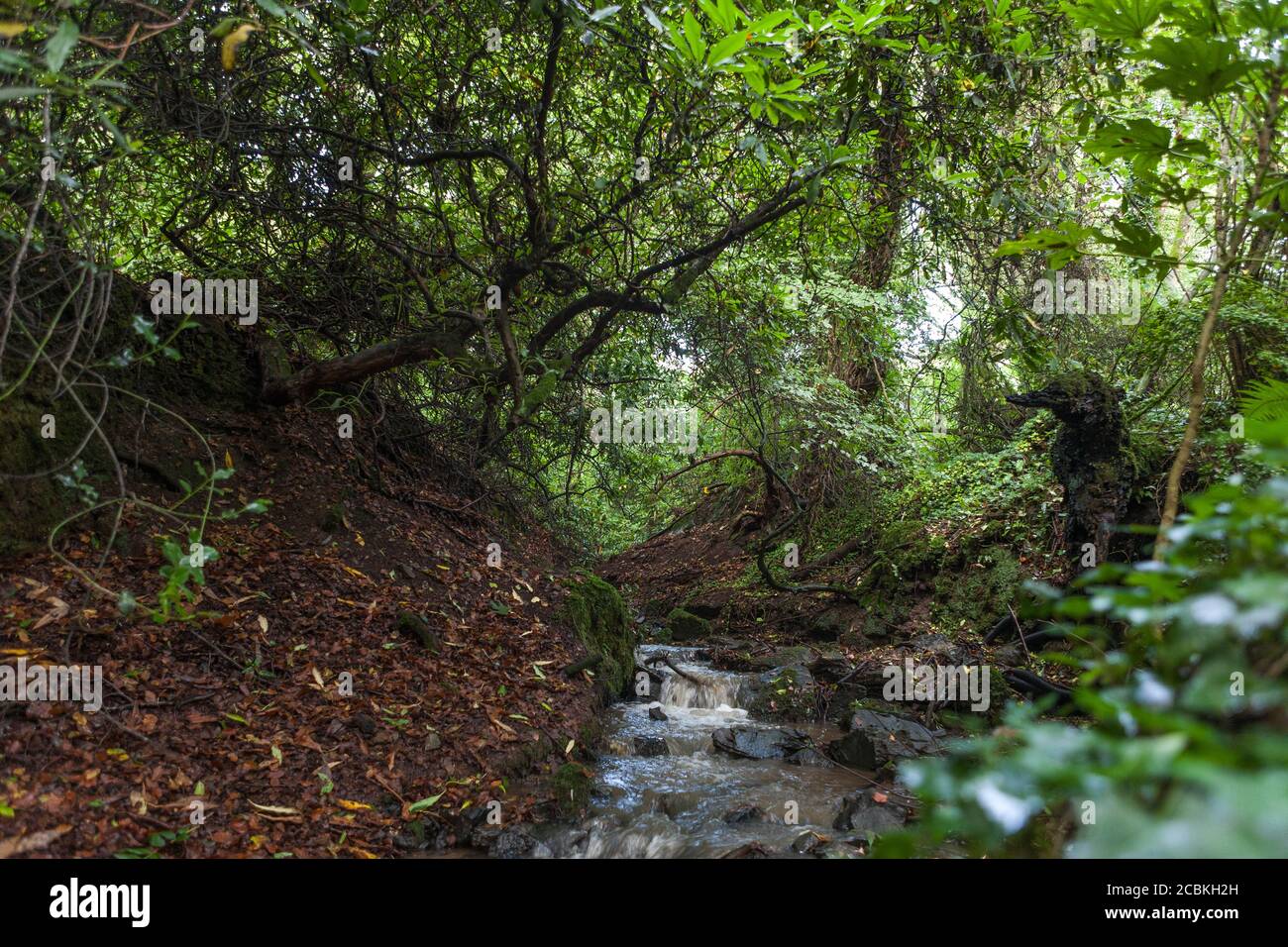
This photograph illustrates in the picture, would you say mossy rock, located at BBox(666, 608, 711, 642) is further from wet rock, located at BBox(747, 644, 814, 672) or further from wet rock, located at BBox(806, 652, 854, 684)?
wet rock, located at BBox(806, 652, 854, 684)

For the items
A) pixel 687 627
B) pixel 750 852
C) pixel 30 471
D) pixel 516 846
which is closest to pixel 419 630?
pixel 516 846

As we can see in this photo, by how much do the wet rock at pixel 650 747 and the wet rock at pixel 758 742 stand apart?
48 centimetres

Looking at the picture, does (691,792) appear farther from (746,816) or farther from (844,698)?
(844,698)

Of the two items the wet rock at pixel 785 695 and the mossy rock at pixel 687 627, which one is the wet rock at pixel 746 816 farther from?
the mossy rock at pixel 687 627

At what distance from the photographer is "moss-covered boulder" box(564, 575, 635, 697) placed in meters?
6.31

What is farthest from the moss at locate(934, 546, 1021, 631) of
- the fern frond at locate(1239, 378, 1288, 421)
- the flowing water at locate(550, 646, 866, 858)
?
the fern frond at locate(1239, 378, 1288, 421)

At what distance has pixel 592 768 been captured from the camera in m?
4.90

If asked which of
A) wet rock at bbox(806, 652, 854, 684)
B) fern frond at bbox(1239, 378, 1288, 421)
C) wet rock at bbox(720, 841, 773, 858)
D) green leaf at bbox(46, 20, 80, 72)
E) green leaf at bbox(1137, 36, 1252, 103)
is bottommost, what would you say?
wet rock at bbox(720, 841, 773, 858)

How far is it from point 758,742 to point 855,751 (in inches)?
31.5

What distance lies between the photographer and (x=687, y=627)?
9.45 m

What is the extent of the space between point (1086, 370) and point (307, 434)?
24.1 feet

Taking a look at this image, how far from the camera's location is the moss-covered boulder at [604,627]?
6312mm

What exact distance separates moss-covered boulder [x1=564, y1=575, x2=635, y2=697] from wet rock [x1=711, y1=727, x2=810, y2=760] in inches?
43.6
